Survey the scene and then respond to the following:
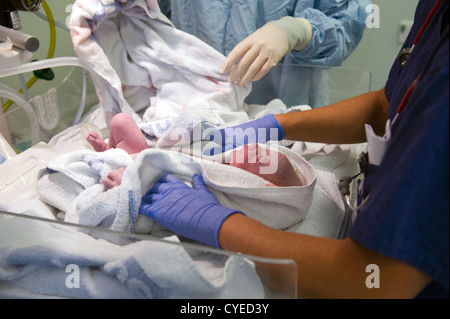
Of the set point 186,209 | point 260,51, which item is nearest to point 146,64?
point 260,51

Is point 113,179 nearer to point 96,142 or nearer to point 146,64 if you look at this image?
point 96,142

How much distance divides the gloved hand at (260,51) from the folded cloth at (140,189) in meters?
0.40

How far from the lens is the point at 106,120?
1.22 meters

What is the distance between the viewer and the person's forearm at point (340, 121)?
37.4 inches

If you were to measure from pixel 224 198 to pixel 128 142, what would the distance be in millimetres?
343

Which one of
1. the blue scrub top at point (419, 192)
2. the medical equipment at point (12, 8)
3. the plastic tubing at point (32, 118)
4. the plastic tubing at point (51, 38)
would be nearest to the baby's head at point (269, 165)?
the blue scrub top at point (419, 192)

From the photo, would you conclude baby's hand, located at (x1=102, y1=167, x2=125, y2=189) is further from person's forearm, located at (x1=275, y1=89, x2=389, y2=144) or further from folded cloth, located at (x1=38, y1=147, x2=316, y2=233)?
person's forearm, located at (x1=275, y1=89, x2=389, y2=144)

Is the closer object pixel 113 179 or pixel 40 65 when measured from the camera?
pixel 113 179

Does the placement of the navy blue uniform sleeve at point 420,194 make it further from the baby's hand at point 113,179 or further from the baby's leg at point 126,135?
the baby's leg at point 126,135

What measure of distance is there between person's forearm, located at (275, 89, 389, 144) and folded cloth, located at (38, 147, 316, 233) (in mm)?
150

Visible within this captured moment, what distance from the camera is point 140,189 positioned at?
717mm

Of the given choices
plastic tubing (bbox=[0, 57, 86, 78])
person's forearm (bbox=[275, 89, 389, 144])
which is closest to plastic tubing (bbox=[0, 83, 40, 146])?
plastic tubing (bbox=[0, 57, 86, 78])

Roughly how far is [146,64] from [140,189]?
0.60 meters

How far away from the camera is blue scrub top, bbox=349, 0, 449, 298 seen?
43cm
